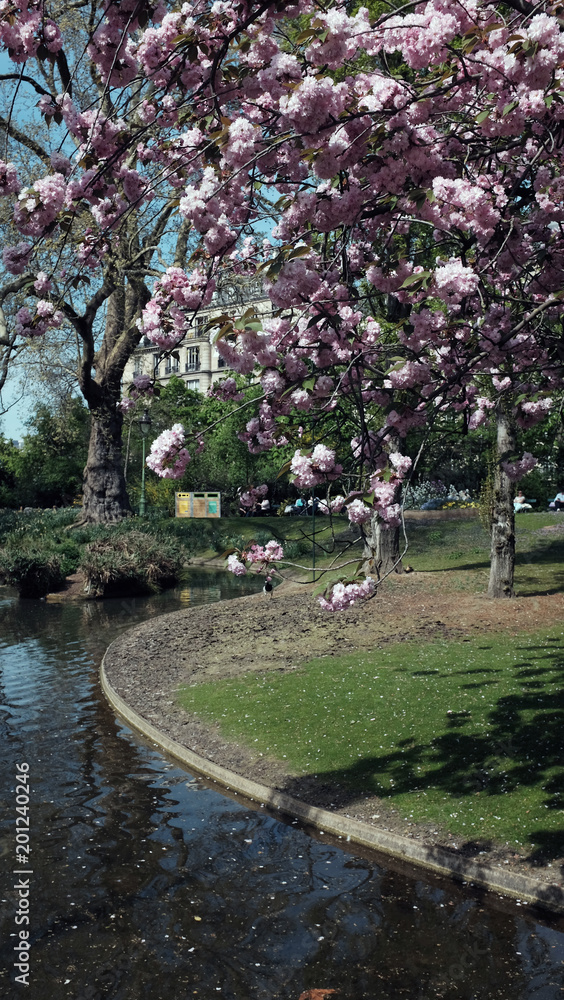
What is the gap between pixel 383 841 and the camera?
7.02 m

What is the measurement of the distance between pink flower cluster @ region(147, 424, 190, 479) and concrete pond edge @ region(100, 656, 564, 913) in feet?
11.1

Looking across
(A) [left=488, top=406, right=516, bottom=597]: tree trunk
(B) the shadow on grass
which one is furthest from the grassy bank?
(B) the shadow on grass

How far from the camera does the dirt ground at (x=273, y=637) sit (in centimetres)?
952

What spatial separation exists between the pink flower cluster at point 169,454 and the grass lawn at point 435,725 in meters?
3.62

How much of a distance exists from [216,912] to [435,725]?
4.14m

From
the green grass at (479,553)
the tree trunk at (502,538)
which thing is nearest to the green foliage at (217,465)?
the green grass at (479,553)

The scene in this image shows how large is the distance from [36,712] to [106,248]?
6921mm

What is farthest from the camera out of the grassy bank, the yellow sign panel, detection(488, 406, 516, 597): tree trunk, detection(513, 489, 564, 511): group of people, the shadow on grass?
the yellow sign panel

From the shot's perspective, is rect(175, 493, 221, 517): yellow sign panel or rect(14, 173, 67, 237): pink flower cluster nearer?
rect(14, 173, 67, 237): pink flower cluster

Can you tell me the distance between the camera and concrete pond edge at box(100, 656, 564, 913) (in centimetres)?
606

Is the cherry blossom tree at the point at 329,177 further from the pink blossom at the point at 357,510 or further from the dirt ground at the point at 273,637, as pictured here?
the dirt ground at the point at 273,637

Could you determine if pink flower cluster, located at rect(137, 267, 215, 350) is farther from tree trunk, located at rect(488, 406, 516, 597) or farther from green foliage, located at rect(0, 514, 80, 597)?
green foliage, located at rect(0, 514, 80, 597)

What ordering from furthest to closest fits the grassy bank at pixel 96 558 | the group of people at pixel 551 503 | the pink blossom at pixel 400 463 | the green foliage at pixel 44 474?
the green foliage at pixel 44 474 → the group of people at pixel 551 503 → the grassy bank at pixel 96 558 → the pink blossom at pixel 400 463

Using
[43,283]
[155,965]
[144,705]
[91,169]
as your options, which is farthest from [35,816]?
[91,169]
